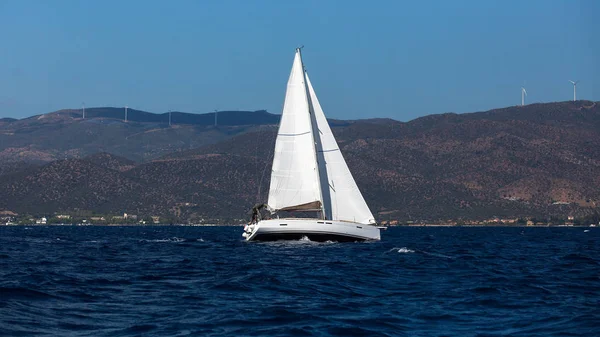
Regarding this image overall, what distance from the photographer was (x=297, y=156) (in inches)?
2645

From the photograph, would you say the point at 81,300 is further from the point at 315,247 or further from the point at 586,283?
the point at 315,247

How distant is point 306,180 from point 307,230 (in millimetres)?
4298

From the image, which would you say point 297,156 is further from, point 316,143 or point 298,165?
point 316,143

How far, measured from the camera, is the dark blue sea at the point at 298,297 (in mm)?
26141

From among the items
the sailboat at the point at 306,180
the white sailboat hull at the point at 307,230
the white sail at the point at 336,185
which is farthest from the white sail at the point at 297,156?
the white sailboat hull at the point at 307,230

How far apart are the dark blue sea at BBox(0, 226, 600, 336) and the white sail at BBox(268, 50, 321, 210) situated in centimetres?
1486

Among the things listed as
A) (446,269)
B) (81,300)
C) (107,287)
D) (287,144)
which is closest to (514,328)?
(81,300)

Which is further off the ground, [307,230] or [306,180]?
[306,180]

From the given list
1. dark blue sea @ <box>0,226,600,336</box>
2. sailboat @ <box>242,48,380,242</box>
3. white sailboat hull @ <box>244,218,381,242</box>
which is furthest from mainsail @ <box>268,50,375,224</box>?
dark blue sea @ <box>0,226,600,336</box>

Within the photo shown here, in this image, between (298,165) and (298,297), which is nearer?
(298,297)

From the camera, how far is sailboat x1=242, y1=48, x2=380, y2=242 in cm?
6619

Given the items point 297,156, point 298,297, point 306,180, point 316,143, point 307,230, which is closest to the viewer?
point 298,297

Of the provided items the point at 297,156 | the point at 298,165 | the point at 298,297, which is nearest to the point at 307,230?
the point at 298,165

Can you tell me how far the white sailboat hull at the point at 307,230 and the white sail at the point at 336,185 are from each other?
1.69m
